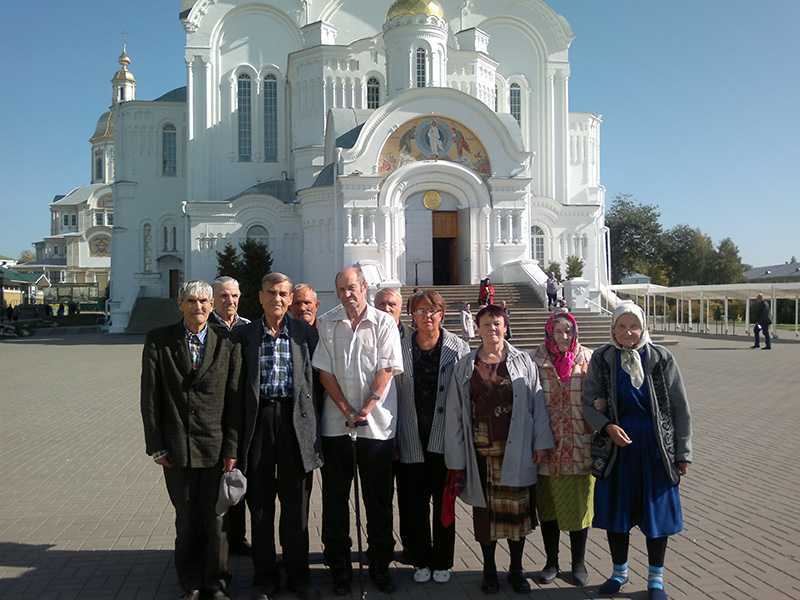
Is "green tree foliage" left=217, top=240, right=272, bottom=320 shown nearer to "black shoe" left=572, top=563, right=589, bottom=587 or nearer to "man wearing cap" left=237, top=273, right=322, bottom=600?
"man wearing cap" left=237, top=273, right=322, bottom=600

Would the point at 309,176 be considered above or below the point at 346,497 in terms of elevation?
above

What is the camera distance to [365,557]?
5.71 metres

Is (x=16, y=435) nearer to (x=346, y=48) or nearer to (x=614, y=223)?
(x=346, y=48)

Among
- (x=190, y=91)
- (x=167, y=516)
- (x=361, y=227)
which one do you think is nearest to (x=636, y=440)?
(x=167, y=516)

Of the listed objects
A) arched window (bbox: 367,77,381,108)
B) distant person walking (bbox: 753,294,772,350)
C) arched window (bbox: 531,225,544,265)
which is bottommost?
distant person walking (bbox: 753,294,772,350)

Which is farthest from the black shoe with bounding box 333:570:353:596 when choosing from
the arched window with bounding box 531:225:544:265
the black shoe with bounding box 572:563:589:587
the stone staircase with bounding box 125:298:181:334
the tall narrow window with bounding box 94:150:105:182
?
the tall narrow window with bounding box 94:150:105:182

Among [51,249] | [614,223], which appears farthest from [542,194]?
[51,249]

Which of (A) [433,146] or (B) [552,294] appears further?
(A) [433,146]

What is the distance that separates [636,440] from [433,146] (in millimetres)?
21484

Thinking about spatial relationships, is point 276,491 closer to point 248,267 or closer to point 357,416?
point 357,416

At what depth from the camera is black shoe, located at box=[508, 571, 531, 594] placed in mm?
4926

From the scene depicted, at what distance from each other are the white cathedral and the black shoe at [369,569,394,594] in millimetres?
18700

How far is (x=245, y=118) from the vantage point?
32.6 m

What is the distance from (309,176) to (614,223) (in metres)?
48.4
